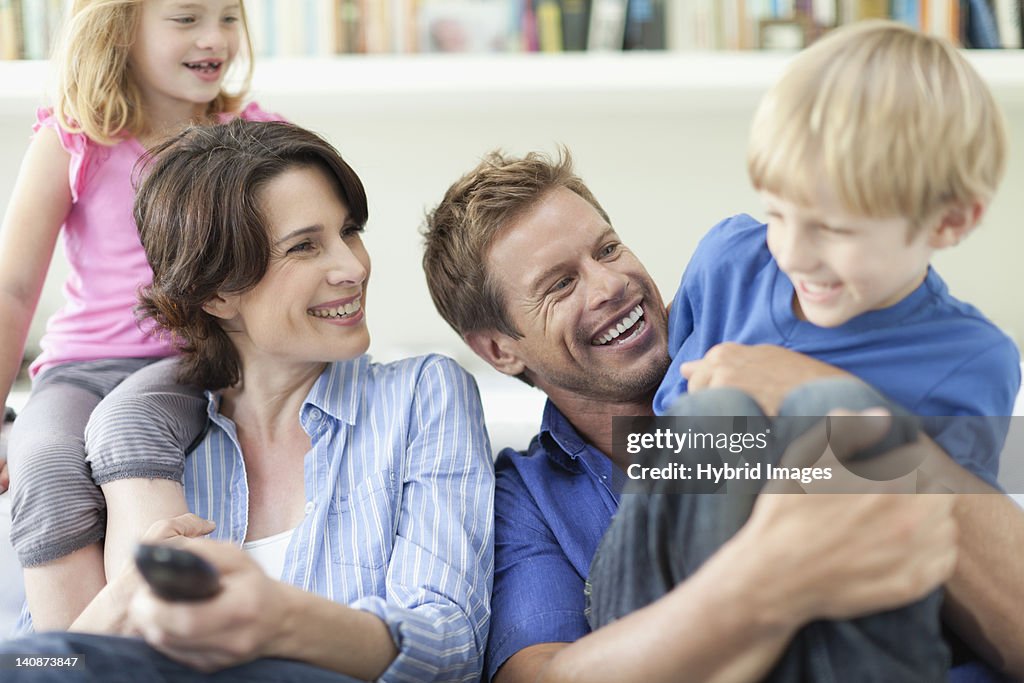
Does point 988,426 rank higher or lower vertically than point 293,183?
lower

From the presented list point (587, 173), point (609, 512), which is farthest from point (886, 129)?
point (587, 173)

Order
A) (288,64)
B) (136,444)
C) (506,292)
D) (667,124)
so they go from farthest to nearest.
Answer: (667,124), (288,64), (506,292), (136,444)

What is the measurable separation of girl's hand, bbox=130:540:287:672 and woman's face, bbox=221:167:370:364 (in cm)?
Result: 46

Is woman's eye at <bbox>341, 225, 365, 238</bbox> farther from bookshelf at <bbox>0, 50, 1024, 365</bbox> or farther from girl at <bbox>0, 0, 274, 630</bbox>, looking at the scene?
bookshelf at <bbox>0, 50, 1024, 365</bbox>

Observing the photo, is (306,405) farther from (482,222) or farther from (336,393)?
(482,222)

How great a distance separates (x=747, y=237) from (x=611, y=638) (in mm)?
521

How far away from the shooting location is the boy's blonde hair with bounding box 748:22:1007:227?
969 mm

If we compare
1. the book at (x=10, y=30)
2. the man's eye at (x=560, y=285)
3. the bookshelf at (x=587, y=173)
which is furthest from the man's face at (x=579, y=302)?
the book at (x=10, y=30)

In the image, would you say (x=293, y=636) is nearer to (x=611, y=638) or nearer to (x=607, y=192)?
(x=611, y=638)

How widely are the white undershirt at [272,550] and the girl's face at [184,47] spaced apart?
790mm

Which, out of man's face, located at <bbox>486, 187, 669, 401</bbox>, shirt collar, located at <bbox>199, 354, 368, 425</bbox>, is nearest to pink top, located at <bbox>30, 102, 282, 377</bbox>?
shirt collar, located at <bbox>199, 354, 368, 425</bbox>

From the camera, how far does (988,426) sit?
1136mm

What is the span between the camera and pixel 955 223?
3.41ft

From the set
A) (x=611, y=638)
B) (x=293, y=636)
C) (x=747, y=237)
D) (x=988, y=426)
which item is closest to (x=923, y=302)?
(x=988, y=426)
